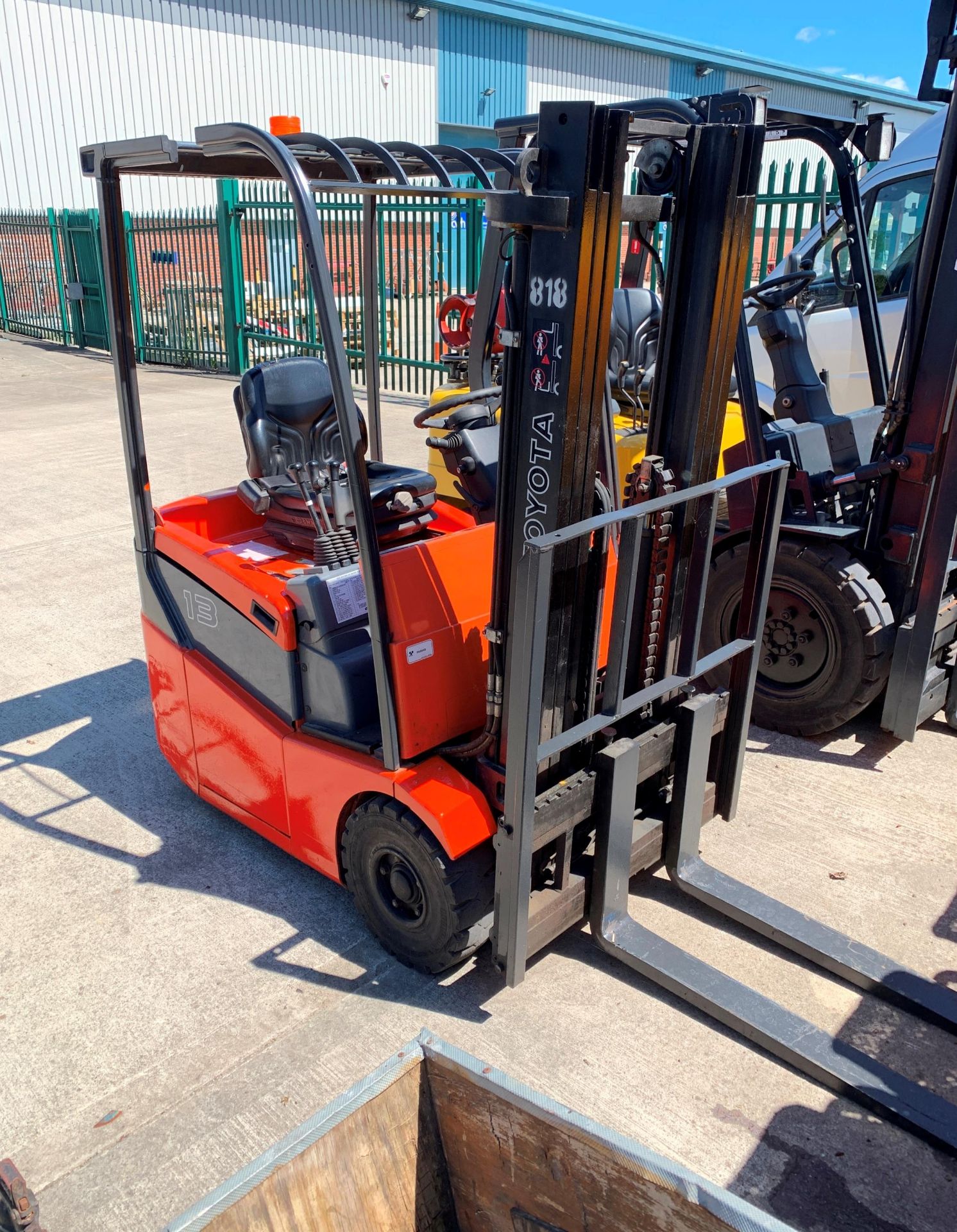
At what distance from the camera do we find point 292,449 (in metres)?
3.83

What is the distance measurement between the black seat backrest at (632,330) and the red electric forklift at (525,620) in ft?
7.62

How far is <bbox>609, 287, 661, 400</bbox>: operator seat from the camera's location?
580 centimetres

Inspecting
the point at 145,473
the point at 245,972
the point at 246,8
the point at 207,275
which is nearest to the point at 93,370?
the point at 207,275

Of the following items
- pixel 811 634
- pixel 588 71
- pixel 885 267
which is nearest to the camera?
pixel 811 634

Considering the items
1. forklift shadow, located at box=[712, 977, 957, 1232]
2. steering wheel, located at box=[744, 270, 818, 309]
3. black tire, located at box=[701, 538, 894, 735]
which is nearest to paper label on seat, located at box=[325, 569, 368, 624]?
forklift shadow, located at box=[712, 977, 957, 1232]

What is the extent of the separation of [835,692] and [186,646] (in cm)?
279

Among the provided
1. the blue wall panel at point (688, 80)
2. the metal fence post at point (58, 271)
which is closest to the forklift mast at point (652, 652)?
the metal fence post at point (58, 271)

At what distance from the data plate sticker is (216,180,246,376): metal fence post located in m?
13.6

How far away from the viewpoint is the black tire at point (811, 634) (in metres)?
4.27

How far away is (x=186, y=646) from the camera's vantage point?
3701mm

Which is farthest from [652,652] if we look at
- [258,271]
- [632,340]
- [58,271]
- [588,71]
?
[588,71]

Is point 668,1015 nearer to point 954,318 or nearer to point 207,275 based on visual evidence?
point 954,318

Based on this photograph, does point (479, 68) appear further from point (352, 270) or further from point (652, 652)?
point (652, 652)

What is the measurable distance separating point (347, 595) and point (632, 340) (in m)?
3.37
